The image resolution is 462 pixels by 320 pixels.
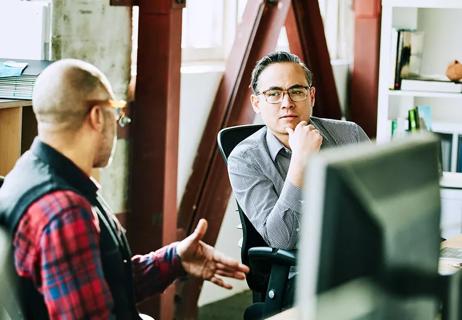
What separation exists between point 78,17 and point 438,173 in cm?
276

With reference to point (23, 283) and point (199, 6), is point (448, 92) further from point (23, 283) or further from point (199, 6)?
point (23, 283)

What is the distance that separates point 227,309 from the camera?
5523mm

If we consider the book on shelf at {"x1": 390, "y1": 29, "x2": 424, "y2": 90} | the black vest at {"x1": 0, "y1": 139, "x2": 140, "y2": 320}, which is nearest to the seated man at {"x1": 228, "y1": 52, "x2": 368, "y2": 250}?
the black vest at {"x1": 0, "y1": 139, "x2": 140, "y2": 320}

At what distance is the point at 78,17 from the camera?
430cm

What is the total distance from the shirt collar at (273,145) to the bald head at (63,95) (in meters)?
1.42

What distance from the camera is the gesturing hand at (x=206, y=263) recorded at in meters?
2.47

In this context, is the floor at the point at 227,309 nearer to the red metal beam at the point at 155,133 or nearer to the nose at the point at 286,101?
the red metal beam at the point at 155,133

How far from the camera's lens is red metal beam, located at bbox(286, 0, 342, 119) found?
5898mm

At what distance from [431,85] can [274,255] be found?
8.12 feet

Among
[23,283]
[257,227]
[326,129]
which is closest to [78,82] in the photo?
[23,283]

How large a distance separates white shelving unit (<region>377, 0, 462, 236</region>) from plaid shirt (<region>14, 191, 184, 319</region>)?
2946 mm

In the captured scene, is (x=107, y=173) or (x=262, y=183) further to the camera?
(x=107, y=173)

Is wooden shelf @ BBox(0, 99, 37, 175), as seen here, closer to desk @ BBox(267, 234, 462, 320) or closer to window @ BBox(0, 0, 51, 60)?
window @ BBox(0, 0, 51, 60)

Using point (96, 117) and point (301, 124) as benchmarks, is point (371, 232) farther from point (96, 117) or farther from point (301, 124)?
point (301, 124)
